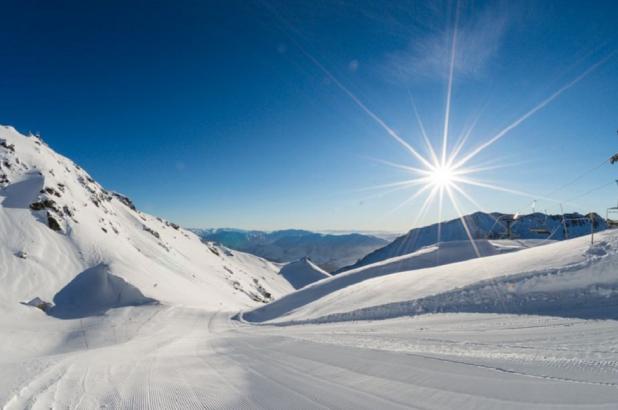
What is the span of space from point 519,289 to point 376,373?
256 inches

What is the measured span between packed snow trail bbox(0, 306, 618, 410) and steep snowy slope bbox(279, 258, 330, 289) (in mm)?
115137

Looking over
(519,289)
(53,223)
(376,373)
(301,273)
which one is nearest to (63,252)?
(53,223)

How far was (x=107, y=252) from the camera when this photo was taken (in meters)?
39.1

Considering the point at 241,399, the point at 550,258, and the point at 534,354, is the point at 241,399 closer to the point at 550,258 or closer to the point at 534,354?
the point at 534,354

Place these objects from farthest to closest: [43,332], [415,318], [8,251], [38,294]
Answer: [8,251] → [38,294] → [43,332] → [415,318]

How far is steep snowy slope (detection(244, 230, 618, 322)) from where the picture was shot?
7680 millimetres

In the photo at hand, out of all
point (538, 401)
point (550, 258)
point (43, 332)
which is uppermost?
point (550, 258)

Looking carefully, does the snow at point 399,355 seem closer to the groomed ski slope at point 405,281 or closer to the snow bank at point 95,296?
the groomed ski slope at point 405,281

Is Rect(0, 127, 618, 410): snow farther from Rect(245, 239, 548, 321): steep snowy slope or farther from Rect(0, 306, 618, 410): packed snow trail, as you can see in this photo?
Rect(245, 239, 548, 321): steep snowy slope

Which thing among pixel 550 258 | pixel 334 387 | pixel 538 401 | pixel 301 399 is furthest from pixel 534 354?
pixel 550 258

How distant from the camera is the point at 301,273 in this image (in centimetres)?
13188

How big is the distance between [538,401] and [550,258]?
966 cm

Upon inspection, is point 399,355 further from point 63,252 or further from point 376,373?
point 63,252

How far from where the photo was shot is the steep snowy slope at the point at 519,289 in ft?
25.2
